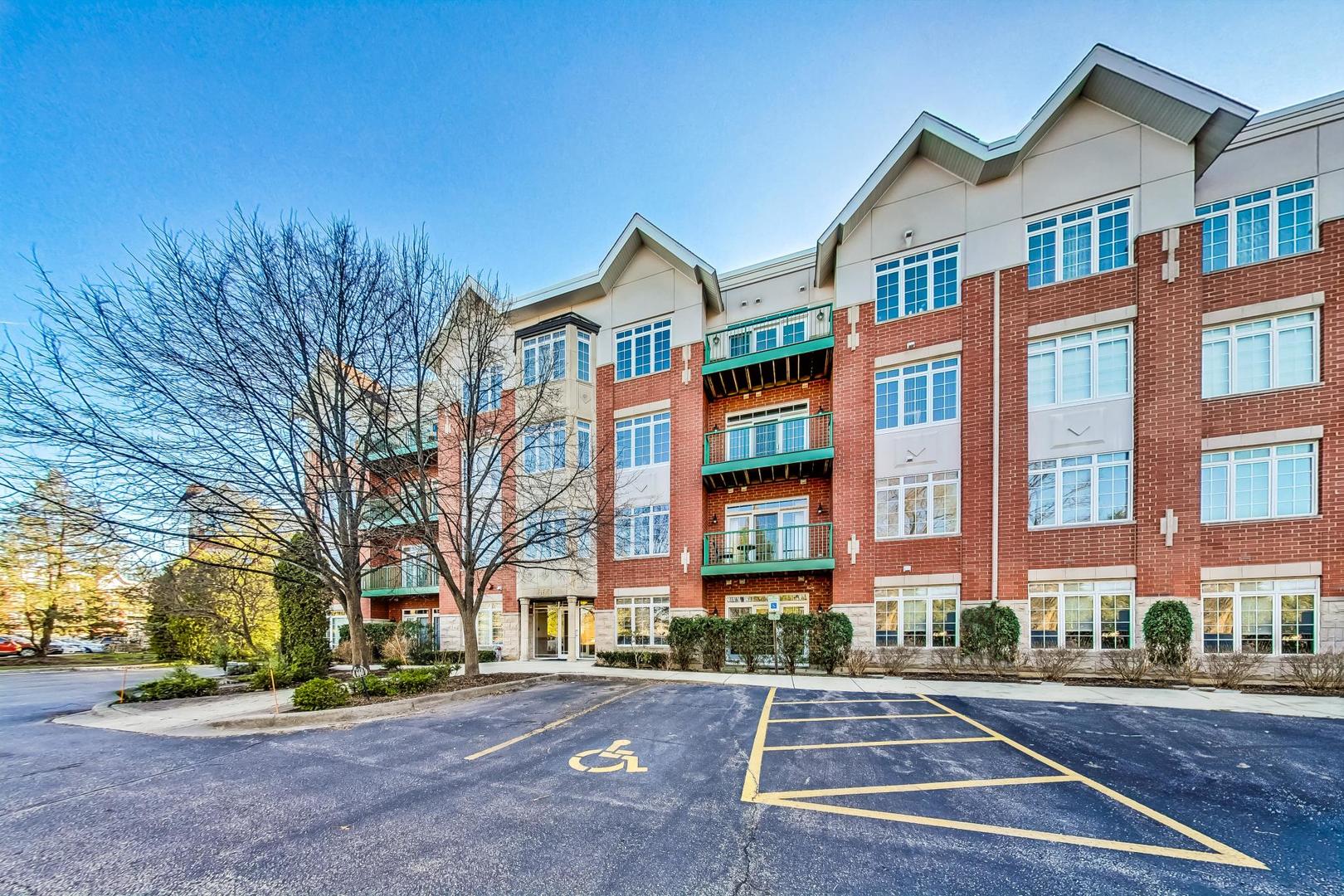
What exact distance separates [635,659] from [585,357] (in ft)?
36.7

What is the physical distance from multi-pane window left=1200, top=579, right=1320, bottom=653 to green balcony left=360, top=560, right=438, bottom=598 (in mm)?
24882

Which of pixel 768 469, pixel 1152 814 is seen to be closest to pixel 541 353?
pixel 768 469

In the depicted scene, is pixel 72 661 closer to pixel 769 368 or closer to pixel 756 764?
pixel 769 368

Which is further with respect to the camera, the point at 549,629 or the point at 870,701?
the point at 549,629

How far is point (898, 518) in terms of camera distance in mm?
15945

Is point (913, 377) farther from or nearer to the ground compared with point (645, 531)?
farther from the ground

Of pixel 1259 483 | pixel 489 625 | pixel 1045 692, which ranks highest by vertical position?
pixel 1259 483

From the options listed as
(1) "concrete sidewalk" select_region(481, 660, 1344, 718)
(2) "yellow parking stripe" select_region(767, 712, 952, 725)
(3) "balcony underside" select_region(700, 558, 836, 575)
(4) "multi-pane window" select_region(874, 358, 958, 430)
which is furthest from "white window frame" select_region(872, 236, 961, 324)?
(2) "yellow parking stripe" select_region(767, 712, 952, 725)

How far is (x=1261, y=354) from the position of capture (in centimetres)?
1302

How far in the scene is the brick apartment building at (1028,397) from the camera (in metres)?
12.7

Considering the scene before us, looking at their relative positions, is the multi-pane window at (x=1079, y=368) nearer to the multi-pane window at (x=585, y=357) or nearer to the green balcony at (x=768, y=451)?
the green balcony at (x=768, y=451)

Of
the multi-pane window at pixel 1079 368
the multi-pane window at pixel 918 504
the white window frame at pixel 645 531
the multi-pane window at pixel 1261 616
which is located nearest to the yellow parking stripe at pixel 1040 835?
the multi-pane window at pixel 918 504

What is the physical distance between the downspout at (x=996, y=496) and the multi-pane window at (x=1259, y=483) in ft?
14.2

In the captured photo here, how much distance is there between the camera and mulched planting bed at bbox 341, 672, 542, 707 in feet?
36.4
